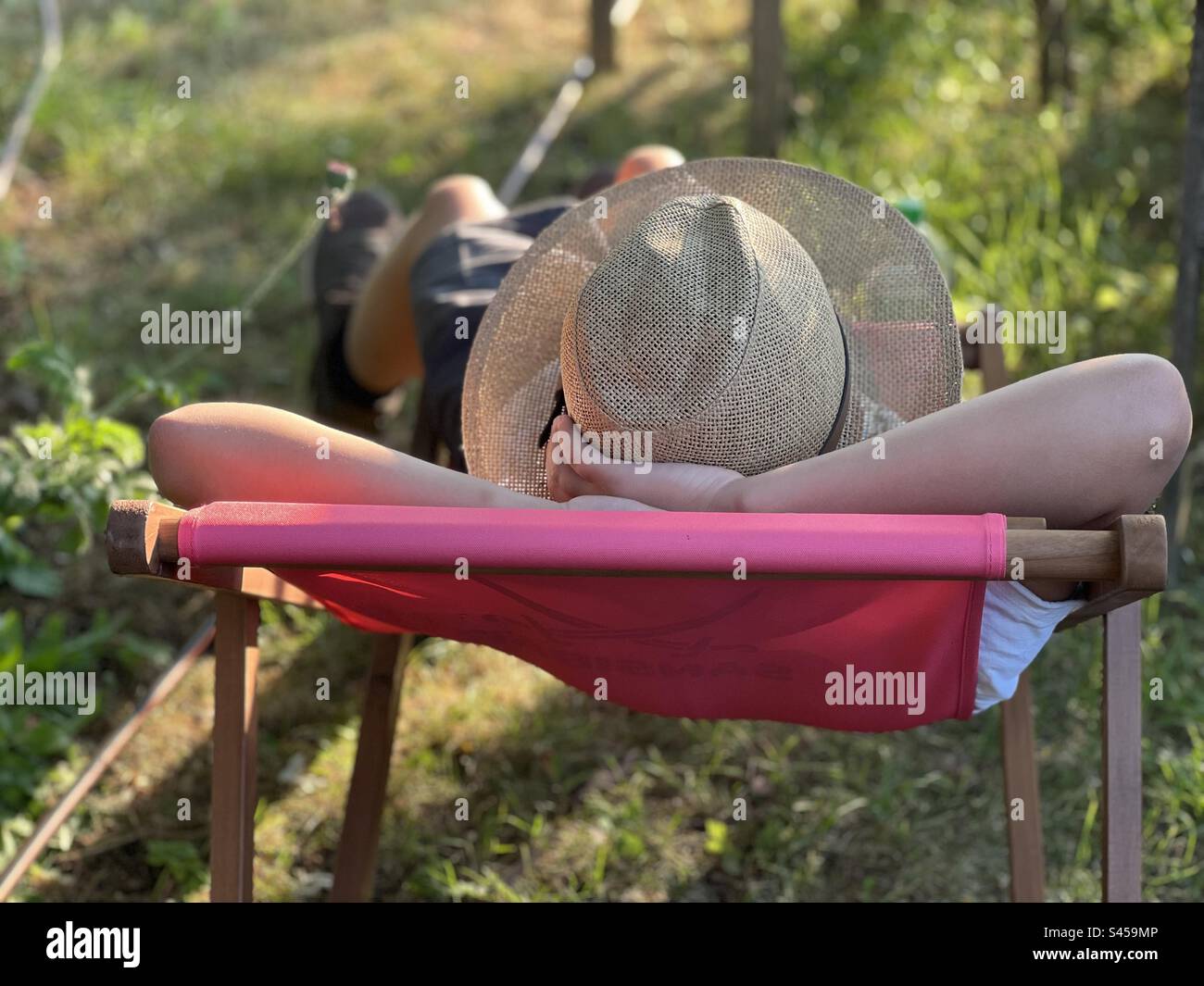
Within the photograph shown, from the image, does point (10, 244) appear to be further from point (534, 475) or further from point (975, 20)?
point (975, 20)

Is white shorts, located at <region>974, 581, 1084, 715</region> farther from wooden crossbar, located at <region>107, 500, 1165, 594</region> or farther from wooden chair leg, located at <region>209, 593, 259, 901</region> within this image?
wooden chair leg, located at <region>209, 593, 259, 901</region>

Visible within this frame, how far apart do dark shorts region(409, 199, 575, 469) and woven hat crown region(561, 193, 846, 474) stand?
70 centimetres

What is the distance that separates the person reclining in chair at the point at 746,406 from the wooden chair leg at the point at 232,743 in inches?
7.6

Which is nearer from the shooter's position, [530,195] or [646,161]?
[646,161]

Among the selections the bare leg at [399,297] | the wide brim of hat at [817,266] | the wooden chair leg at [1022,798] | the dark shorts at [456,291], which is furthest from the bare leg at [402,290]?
the wooden chair leg at [1022,798]

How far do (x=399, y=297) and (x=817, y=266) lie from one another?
1144 millimetres

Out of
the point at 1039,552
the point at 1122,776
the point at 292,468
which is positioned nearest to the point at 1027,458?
Answer: the point at 1039,552

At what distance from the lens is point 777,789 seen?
2.47m

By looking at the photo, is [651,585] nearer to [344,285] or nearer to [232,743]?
[232,743]

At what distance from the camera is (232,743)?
1.71 m

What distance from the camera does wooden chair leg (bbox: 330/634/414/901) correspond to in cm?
221

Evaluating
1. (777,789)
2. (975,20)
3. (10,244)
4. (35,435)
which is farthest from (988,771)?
(975,20)

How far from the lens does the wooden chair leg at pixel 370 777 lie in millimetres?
2213

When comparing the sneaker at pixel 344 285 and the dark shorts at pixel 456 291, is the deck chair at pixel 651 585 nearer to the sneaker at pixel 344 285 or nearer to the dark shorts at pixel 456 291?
the dark shorts at pixel 456 291
